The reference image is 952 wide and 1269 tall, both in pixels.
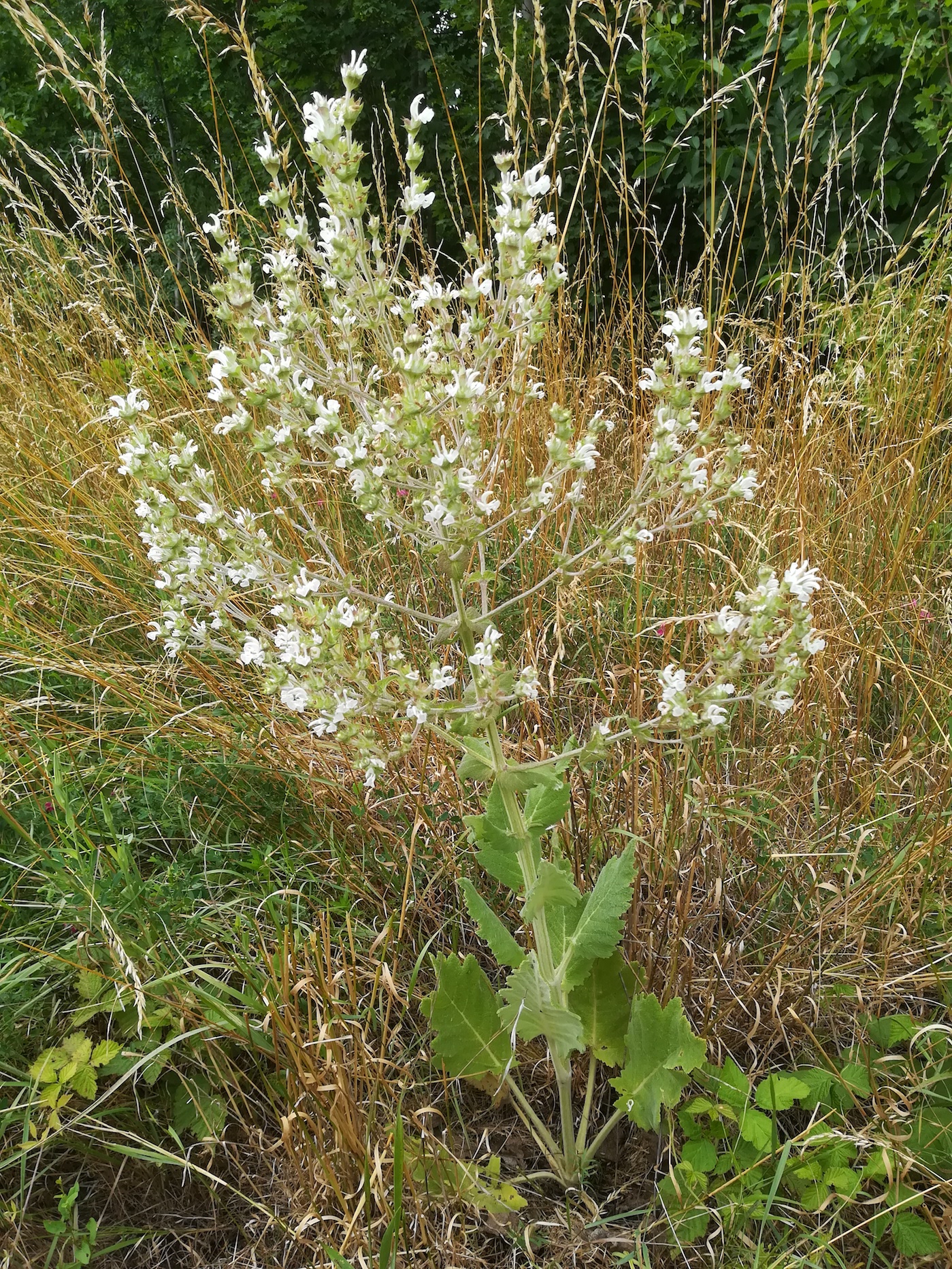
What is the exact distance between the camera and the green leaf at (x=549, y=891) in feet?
4.44

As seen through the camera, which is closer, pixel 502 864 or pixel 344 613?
pixel 344 613

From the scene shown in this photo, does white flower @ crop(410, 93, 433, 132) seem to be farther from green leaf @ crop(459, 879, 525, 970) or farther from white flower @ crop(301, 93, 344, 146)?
green leaf @ crop(459, 879, 525, 970)

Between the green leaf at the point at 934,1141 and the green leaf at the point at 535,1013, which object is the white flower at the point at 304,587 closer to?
the green leaf at the point at 535,1013

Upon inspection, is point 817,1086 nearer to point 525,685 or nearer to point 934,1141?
point 934,1141

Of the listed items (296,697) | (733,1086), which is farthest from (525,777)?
(733,1086)

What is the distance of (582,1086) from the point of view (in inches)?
70.9

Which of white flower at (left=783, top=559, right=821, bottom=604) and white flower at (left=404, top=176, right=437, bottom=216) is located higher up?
white flower at (left=404, top=176, right=437, bottom=216)

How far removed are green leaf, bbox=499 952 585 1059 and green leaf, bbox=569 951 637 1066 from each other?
0.21m

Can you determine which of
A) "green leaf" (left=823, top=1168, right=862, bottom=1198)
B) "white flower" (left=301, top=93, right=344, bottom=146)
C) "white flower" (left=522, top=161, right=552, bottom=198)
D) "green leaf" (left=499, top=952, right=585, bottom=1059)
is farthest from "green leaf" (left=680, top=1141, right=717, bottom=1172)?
"white flower" (left=301, top=93, right=344, bottom=146)

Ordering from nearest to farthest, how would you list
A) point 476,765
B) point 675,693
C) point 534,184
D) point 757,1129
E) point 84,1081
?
point 534,184, point 675,693, point 476,765, point 757,1129, point 84,1081

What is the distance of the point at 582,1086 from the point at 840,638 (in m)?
1.19

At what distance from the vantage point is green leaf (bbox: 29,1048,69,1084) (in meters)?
1.60

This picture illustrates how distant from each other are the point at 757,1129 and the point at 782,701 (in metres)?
0.73

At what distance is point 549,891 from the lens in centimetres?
A: 137
